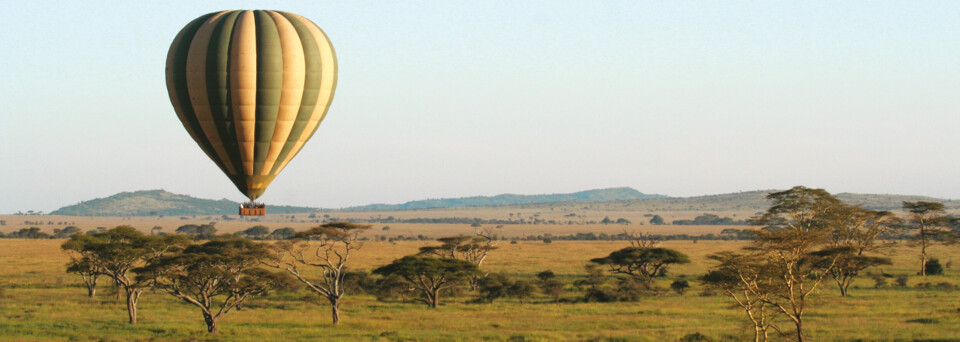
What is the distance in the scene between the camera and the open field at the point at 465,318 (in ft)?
109

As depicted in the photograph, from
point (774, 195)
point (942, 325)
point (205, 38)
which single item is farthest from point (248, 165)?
point (774, 195)

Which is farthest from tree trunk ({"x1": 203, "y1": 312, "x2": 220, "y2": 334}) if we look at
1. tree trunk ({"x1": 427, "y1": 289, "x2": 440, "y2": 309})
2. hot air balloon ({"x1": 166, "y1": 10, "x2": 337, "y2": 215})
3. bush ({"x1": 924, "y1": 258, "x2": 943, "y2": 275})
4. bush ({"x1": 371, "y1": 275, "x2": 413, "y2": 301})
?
bush ({"x1": 924, "y1": 258, "x2": 943, "y2": 275})

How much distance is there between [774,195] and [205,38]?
1604 inches

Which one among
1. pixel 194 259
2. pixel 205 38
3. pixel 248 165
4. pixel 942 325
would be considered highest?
pixel 205 38

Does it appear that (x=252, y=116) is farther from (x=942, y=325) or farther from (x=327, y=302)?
(x=942, y=325)

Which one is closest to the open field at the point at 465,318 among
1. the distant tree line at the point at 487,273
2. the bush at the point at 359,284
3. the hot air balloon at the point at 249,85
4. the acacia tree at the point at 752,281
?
the distant tree line at the point at 487,273

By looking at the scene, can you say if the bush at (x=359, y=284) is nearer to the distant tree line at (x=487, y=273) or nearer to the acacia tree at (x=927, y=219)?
the distant tree line at (x=487, y=273)

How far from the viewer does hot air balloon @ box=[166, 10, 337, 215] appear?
105 ft

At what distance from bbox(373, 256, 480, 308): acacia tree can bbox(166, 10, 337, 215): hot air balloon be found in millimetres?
11518

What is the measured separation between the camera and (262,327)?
3625 cm

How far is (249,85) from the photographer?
1273 inches

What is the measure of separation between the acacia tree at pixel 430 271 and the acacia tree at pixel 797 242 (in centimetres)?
1390

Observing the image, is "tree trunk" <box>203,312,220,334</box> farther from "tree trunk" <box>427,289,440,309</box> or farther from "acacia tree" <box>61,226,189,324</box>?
"tree trunk" <box>427,289,440,309</box>

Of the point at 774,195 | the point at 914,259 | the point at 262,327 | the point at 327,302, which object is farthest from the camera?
the point at 914,259
